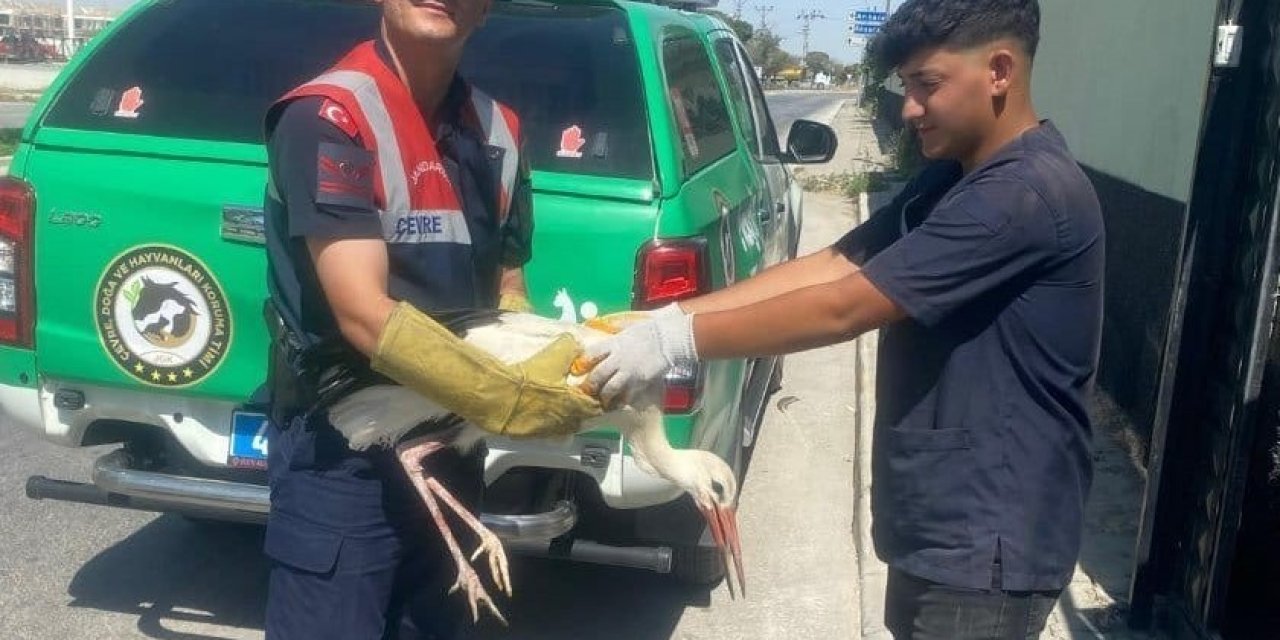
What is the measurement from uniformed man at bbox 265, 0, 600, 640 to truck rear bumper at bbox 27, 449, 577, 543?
76 centimetres

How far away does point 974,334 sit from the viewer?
227cm

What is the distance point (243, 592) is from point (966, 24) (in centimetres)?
341

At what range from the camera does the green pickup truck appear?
3645 millimetres

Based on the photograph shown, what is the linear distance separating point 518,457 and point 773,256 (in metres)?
2.37

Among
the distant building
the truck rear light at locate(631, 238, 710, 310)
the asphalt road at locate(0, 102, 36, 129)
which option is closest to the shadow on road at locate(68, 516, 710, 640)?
the truck rear light at locate(631, 238, 710, 310)

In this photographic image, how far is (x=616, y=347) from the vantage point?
2.33m

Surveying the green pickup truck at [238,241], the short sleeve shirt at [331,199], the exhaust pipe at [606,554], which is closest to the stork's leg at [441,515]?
the short sleeve shirt at [331,199]

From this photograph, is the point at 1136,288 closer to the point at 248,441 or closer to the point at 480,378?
the point at 248,441

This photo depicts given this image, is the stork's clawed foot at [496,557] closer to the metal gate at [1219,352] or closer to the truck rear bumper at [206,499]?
the truck rear bumper at [206,499]

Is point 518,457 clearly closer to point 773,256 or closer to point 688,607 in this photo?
point 688,607

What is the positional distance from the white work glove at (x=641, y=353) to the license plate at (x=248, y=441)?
175cm

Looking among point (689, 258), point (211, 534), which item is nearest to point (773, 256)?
point (689, 258)

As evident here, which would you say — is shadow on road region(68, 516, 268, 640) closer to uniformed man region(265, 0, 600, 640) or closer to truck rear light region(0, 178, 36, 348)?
truck rear light region(0, 178, 36, 348)

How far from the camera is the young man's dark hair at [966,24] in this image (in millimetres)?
2234
